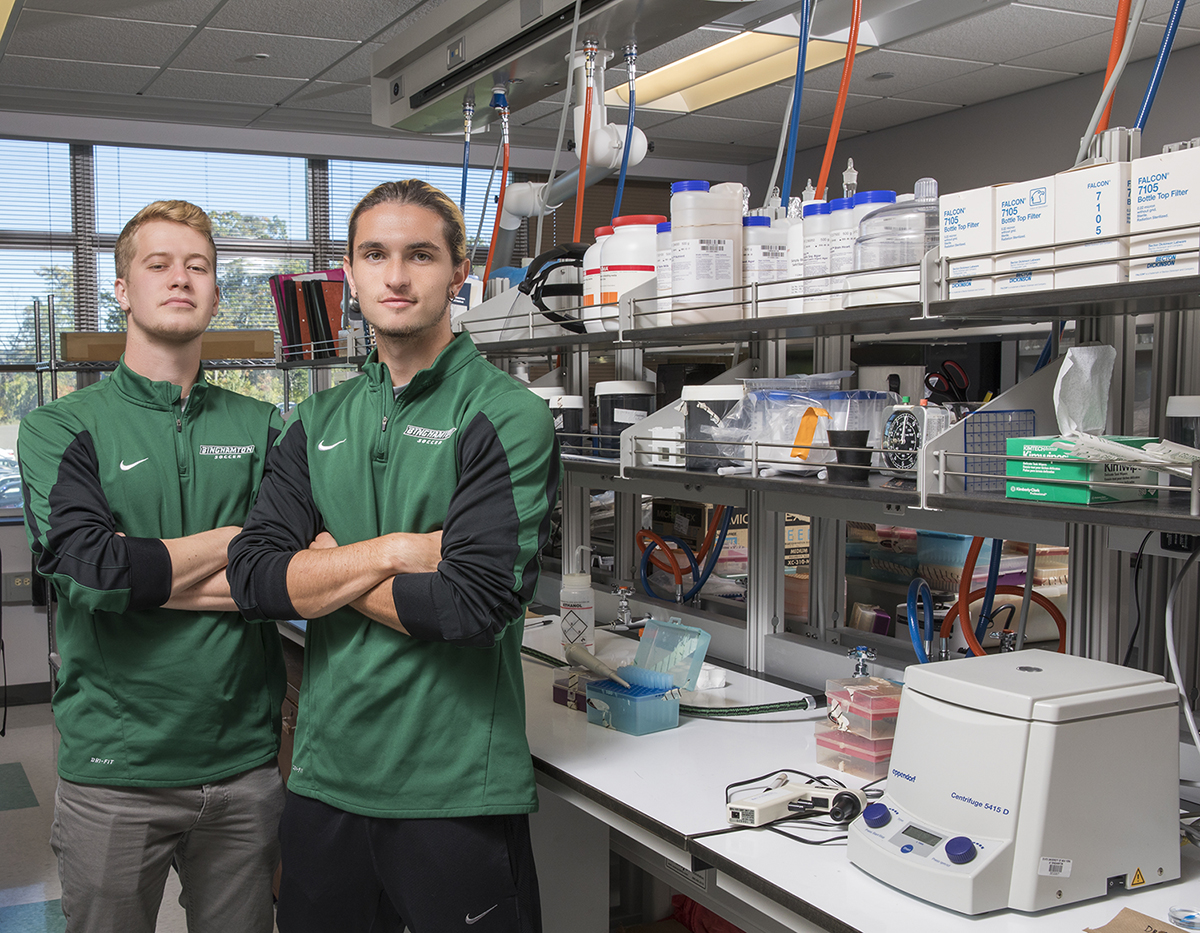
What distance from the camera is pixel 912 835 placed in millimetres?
1187

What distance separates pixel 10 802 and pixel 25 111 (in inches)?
131

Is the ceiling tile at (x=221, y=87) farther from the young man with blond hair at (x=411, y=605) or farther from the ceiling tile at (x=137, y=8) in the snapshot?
the young man with blond hair at (x=411, y=605)

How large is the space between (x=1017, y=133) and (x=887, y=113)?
685 mm

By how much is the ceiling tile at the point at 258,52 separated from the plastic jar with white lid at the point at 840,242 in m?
3.25

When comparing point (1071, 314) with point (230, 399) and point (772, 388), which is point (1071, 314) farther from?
point (230, 399)

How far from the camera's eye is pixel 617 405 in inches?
84.0

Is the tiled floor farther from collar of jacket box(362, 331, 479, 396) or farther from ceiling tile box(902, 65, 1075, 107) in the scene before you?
ceiling tile box(902, 65, 1075, 107)

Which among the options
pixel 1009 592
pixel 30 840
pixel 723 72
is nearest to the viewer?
pixel 1009 592

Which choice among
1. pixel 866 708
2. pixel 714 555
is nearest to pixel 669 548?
pixel 714 555

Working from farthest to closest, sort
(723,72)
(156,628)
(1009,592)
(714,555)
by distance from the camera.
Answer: (723,72), (714,555), (1009,592), (156,628)

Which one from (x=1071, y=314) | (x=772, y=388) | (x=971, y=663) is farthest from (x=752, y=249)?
(x=971, y=663)

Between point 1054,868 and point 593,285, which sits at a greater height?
point 593,285

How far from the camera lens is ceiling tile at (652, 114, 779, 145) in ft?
18.2

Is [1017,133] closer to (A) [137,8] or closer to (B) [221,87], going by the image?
(B) [221,87]
